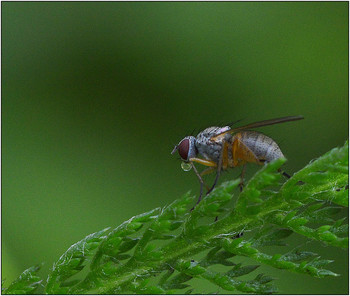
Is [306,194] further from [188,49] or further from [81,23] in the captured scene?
[81,23]

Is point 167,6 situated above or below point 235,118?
above

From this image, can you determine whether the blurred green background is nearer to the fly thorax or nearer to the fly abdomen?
the fly thorax

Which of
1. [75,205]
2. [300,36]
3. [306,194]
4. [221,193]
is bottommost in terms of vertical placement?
[75,205]

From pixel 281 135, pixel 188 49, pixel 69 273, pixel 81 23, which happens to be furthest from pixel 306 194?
pixel 81 23

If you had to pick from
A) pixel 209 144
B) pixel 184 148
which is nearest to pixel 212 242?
pixel 209 144

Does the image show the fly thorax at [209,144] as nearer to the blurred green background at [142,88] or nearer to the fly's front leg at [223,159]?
the fly's front leg at [223,159]

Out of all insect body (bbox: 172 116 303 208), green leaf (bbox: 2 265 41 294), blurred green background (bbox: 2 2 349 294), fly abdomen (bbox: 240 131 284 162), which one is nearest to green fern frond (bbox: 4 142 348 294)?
green leaf (bbox: 2 265 41 294)

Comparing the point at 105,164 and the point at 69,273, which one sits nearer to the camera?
the point at 69,273

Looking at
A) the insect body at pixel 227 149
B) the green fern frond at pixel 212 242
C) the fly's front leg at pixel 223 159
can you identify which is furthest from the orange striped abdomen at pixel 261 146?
the green fern frond at pixel 212 242
